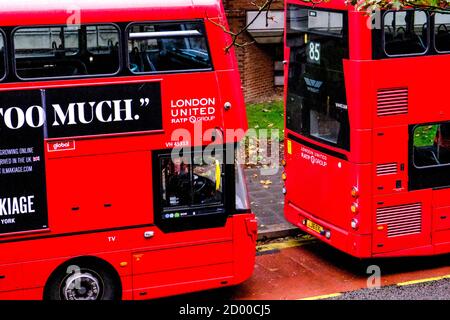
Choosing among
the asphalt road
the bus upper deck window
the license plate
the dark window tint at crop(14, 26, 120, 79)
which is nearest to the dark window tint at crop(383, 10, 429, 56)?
the bus upper deck window

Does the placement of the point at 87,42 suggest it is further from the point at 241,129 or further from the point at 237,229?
the point at 237,229

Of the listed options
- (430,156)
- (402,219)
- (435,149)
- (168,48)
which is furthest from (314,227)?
(168,48)

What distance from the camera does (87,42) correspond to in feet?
33.6

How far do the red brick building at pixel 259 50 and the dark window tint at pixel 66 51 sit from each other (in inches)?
465

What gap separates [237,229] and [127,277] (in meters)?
1.55

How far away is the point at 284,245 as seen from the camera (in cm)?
1391

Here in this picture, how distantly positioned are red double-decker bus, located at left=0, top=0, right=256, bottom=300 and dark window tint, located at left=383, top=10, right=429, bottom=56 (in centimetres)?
226

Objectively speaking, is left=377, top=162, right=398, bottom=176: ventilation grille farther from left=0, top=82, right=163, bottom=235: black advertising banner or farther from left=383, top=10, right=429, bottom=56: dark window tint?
left=0, top=82, right=163, bottom=235: black advertising banner

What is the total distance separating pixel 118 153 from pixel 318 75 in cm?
348

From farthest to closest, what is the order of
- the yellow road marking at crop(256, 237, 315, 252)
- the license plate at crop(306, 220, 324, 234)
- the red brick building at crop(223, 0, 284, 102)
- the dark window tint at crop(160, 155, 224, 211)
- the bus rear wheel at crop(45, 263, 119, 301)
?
the red brick building at crop(223, 0, 284, 102), the yellow road marking at crop(256, 237, 315, 252), the license plate at crop(306, 220, 324, 234), the dark window tint at crop(160, 155, 224, 211), the bus rear wheel at crop(45, 263, 119, 301)

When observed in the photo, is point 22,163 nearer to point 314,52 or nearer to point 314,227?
point 314,52

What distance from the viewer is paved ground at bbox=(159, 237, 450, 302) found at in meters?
11.8

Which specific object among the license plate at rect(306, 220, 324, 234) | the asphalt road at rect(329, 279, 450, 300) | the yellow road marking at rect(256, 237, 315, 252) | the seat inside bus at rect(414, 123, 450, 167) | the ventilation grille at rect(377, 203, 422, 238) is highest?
the seat inside bus at rect(414, 123, 450, 167)

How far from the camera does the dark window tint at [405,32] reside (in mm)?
11602
